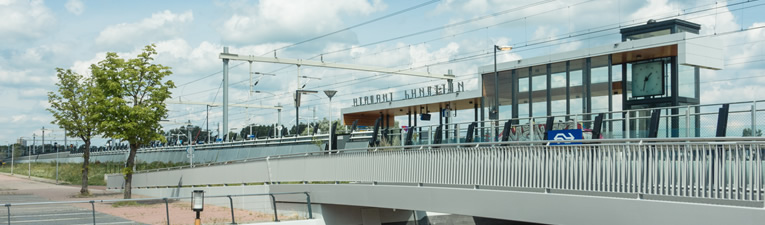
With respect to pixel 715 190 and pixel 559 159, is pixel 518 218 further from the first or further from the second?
pixel 715 190

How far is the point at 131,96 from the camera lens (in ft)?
117

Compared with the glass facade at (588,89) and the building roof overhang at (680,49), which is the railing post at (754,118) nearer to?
the glass facade at (588,89)

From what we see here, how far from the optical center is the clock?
2366 cm

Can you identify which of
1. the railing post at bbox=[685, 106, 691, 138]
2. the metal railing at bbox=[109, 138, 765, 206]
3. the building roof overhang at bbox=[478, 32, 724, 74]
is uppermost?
the building roof overhang at bbox=[478, 32, 724, 74]

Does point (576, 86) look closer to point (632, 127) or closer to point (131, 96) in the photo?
point (632, 127)

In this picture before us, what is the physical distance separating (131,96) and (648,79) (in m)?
23.3

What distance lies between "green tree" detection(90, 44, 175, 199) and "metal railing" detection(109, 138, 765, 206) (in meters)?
14.7

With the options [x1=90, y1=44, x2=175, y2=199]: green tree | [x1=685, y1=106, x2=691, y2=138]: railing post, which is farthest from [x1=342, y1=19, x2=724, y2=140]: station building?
[x1=90, y1=44, x2=175, y2=199]: green tree

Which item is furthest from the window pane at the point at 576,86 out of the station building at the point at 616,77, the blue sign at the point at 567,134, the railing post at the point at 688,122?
the railing post at the point at 688,122

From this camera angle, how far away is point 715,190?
11484 mm

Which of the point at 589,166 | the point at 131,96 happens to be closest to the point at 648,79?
the point at 589,166

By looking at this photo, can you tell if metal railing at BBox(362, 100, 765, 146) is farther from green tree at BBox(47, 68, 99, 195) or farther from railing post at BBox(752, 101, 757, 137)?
green tree at BBox(47, 68, 99, 195)

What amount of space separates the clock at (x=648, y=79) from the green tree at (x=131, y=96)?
69.7ft

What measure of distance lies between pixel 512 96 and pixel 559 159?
14206mm
